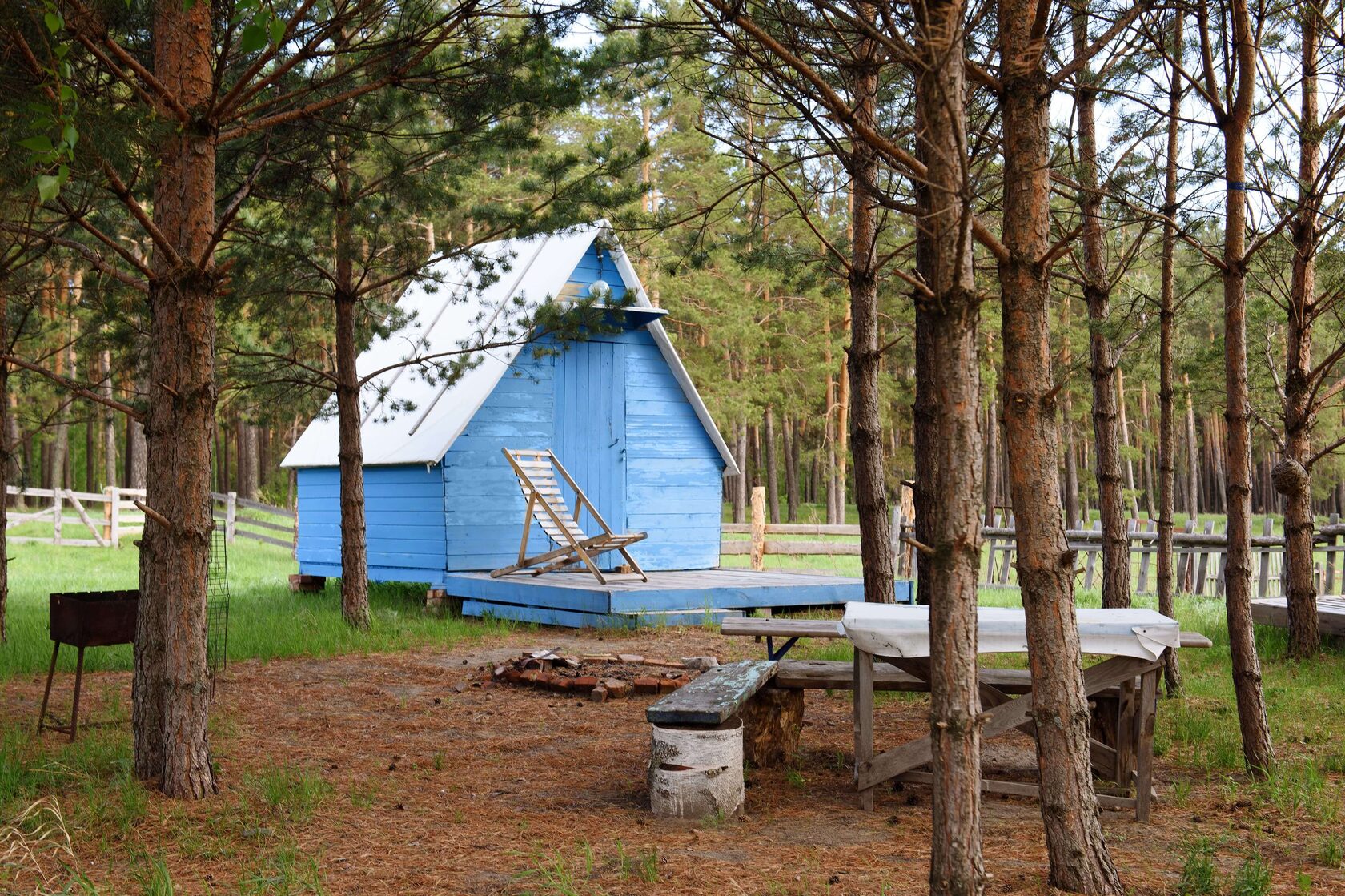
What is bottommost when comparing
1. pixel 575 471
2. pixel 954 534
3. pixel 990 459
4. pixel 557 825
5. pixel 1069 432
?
pixel 557 825

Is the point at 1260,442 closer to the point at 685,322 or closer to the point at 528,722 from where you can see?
the point at 685,322

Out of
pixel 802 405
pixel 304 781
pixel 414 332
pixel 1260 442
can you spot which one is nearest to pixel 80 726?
pixel 304 781

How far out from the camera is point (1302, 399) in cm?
888

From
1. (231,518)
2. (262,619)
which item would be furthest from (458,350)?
(231,518)

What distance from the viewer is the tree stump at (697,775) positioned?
5.21m

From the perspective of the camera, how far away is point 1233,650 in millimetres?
5750

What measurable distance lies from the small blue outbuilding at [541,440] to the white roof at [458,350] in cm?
4

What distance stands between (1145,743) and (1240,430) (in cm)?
183

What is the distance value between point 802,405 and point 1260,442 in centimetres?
2198

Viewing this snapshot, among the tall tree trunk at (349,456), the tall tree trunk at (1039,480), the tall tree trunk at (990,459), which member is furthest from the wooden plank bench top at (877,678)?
the tall tree trunk at (990,459)

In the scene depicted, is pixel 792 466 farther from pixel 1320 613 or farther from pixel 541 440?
pixel 1320 613

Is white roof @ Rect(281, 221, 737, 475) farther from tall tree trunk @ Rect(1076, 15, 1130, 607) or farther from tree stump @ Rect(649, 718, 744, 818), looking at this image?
tree stump @ Rect(649, 718, 744, 818)

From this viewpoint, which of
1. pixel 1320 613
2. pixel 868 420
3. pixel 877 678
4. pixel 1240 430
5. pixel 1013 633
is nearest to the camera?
pixel 1013 633

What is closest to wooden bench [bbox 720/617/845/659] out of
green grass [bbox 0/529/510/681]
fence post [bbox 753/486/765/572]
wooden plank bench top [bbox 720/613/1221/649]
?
wooden plank bench top [bbox 720/613/1221/649]
